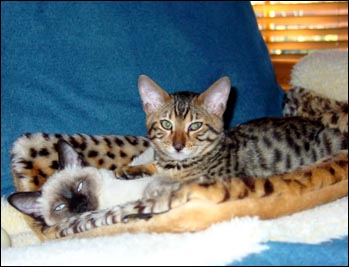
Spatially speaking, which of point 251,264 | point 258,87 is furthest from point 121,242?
point 258,87

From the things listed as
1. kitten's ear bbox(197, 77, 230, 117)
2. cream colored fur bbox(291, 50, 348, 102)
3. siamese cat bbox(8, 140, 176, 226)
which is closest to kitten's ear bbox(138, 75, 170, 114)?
kitten's ear bbox(197, 77, 230, 117)

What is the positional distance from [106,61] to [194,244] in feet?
2.78

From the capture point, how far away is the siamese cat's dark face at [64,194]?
3.90 ft

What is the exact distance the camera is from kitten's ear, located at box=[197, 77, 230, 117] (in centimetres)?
142

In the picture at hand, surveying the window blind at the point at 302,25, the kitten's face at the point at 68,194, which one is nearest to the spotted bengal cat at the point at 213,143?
the kitten's face at the point at 68,194

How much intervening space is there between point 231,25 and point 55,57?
68cm

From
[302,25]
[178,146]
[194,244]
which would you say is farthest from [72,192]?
[302,25]

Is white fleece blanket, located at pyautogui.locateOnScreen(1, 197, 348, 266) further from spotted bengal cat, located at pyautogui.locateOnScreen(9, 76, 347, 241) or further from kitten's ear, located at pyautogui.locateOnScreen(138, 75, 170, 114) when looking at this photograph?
kitten's ear, located at pyautogui.locateOnScreen(138, 75, 170, 114)

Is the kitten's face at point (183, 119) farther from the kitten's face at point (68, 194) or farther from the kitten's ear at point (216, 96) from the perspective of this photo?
the kitten's face at point (68, 194)

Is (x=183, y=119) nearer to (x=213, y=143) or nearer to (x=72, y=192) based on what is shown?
(x=213, y=143)

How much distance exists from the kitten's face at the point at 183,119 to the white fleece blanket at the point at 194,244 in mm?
569

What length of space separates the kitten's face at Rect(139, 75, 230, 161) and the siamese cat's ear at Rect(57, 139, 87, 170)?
260 mm

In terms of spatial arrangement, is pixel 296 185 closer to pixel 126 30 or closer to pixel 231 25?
pixel 126 30

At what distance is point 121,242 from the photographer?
2.62 feet
